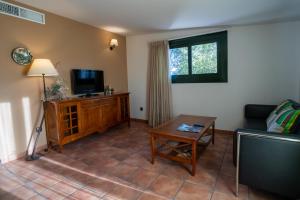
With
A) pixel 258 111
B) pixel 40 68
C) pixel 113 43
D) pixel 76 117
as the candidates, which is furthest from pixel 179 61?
pixel 40 68

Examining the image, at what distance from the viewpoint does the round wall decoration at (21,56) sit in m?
2.48

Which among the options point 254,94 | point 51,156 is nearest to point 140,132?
point 51,156

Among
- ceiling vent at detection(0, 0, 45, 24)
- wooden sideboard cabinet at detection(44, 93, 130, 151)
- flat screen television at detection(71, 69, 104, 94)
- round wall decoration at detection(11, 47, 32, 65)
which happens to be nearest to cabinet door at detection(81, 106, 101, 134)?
wooden sideboard cabinet at detection(44, 93, 130, 151)

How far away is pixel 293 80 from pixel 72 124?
391 cm

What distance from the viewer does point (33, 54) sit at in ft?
8.86

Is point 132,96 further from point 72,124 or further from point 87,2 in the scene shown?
point 87,2

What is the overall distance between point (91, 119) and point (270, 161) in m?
2.72

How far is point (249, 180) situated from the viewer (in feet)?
5.28

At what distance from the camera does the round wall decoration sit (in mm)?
2479

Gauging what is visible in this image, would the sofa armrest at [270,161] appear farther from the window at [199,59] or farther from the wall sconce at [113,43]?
the wall sconce at [113,43]

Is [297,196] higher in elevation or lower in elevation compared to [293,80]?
lower

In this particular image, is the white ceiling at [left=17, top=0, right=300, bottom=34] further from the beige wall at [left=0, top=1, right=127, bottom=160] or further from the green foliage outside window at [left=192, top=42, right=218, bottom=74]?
the green foliage outside window at [left=192, top=42, right=218, bottom=74]

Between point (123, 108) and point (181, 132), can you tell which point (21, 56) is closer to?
point (123, 108)

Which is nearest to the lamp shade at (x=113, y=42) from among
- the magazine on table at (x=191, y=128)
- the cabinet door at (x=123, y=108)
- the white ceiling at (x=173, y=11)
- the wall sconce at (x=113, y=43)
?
the wall sconce at (x=113, y=43)
